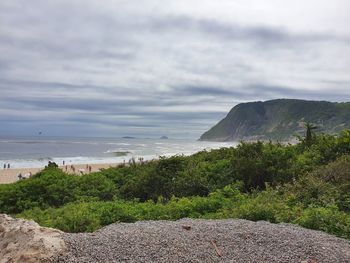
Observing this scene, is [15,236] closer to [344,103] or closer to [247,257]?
[247,257]

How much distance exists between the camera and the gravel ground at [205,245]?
655cm

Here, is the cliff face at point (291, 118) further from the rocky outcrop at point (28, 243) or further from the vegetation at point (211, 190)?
the rocky outcrop at point (28, 243)

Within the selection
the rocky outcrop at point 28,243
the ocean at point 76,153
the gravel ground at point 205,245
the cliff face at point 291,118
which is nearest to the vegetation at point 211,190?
the gravel ground at point 205,245

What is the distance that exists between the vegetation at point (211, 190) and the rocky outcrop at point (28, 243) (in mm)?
1809

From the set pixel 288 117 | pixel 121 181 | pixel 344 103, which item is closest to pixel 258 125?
pixel 288 117

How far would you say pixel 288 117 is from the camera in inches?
6796

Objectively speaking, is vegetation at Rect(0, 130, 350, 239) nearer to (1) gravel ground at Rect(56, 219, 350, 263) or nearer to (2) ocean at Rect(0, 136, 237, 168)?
(1) gravel ground at Rect(56, 219, 350, 263)

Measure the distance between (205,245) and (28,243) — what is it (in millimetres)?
2595

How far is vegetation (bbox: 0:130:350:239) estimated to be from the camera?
9938mm

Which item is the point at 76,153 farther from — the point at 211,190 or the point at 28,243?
the point at 28,243

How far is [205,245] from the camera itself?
6.99m

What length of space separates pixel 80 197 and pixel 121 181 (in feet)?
9.95

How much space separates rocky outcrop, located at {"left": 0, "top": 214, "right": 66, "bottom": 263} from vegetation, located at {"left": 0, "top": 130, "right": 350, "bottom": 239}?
1809 millimetres

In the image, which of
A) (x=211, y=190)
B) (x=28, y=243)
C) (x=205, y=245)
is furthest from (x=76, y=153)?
(x=205, y=245)
